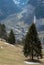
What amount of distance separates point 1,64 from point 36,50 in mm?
14909

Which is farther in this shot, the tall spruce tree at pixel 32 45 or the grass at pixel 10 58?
the tall spruce tree at pixel 32 45

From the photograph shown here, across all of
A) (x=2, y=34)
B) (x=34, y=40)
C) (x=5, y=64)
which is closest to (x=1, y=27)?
(x=2, y=34)

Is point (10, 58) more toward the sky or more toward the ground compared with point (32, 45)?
more toward the ground

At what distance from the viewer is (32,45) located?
65.8m

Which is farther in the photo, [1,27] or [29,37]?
[1,27]

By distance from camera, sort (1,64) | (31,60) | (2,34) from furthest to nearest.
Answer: (2,34) → (31,60) → (1,64)

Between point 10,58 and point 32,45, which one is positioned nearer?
point 10,58

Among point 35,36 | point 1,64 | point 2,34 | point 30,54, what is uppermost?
point 2,34

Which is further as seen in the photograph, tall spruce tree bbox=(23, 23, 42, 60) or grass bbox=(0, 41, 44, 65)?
tall spruce tree bbox=(23, 23, 42, 60)

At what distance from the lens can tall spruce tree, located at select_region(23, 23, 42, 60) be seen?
65.5 meters

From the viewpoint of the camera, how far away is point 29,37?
66.2 meters

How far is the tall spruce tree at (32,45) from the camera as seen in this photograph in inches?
2579

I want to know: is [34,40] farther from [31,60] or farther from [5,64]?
[5,64]

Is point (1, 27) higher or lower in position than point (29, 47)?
higher
